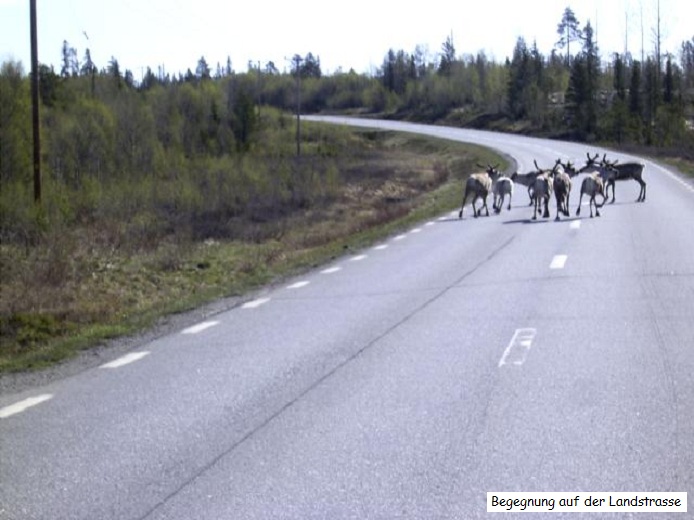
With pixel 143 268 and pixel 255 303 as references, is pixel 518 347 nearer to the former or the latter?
pixel 255 303

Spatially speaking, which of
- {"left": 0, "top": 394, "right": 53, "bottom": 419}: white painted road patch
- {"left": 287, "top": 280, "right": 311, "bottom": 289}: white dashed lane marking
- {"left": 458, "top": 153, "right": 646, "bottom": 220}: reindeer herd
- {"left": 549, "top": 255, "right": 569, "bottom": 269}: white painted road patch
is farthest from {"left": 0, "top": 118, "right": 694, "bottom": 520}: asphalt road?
{"left": 458, "top": 153, "right": 646, "bottom": 220}: reindeer herd

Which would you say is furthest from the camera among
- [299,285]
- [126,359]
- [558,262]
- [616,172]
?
[616,172]

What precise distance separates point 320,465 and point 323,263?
Result: 14.3m

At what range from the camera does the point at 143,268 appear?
79.9ft

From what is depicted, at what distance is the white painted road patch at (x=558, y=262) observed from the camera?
63.7 ft

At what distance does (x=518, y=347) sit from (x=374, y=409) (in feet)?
10.2

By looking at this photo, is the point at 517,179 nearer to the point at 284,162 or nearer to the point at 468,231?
the point at 468,231

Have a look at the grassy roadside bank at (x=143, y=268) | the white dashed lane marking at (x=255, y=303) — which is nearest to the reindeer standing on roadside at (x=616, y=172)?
the grassy roadside bank at (x=143, y=268)

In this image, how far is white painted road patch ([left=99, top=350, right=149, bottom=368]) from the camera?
1171 cm

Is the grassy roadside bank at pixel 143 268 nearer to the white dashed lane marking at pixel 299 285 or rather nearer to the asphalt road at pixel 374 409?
the white dashed lane marking at pixel 299 285

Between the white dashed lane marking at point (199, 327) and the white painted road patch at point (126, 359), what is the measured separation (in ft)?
4.45

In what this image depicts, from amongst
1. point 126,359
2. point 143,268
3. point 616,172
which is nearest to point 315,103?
point 616,172

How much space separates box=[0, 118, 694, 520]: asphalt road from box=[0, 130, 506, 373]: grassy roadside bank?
4.86ft

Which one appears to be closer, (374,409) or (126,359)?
(374,409)
